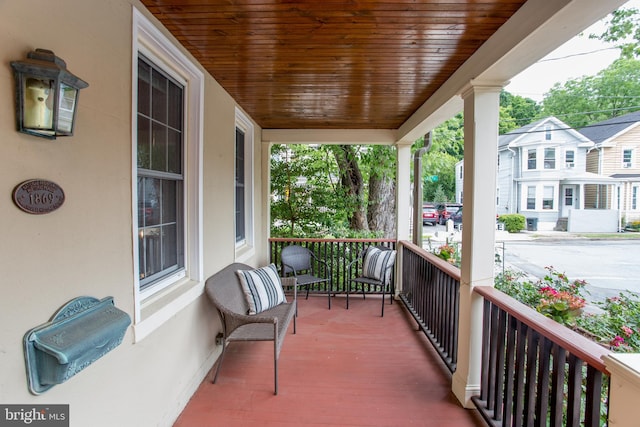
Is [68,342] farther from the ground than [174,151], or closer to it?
closer to it

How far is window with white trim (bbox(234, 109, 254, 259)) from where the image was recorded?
3.68 m

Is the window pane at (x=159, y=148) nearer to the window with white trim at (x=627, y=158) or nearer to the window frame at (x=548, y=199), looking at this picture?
the window with white trim at (x=627, y=158)

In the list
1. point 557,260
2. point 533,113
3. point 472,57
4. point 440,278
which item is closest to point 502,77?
point 472,57

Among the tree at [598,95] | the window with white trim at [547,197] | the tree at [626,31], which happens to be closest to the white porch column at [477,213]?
the tree at [626,31]

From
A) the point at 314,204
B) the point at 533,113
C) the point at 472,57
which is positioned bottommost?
the point at 314,204

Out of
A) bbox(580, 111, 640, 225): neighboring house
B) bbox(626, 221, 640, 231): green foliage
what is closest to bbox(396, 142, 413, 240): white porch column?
bbox(580, 111, 640, 225): neighboring house

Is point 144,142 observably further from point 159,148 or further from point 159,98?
point 159,98

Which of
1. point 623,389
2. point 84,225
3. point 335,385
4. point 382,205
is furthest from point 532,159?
point 84,225

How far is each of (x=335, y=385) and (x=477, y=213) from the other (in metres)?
1.61

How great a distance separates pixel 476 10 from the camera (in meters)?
1.51

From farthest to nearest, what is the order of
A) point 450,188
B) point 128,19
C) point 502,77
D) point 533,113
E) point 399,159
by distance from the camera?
1. point 450,188
2. point 533,113
3. point 399,159
4. point 502,77
5. point 128,19

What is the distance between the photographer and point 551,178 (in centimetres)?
1342

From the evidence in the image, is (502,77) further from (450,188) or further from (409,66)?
(450,188)

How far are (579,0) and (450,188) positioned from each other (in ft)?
81.1
